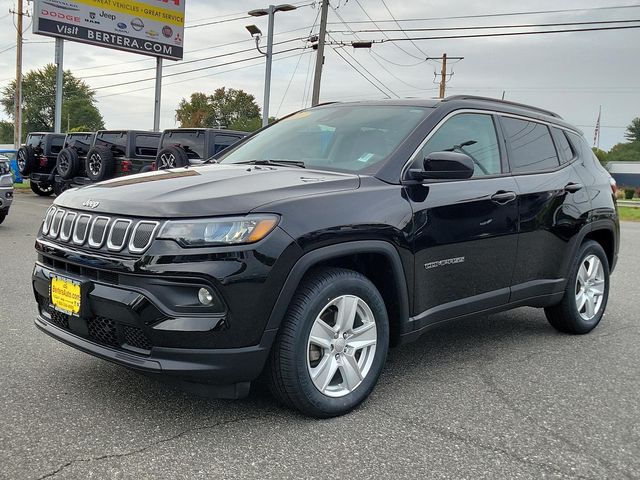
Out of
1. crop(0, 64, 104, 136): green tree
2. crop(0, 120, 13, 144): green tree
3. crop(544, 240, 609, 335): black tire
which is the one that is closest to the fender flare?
crop(544, 240, 609, 335): black tire

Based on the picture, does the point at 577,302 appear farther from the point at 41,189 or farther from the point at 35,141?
the point at 41,189

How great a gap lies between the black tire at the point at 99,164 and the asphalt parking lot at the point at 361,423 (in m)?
10.8

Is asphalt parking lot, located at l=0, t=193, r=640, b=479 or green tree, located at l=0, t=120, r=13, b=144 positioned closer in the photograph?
asphalt parking lot, located at l=0, t=193, r=640, b=479

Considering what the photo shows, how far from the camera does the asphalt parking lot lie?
2779 millimetres

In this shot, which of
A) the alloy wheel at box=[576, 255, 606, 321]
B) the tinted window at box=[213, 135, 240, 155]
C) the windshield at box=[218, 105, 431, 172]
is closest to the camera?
the windshield at box=[218, 105, 431, 172]

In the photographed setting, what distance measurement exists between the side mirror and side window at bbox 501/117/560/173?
937mm

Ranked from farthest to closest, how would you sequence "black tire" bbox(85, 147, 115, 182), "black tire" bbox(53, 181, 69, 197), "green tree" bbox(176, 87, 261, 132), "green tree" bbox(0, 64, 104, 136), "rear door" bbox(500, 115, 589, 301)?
"green tree" bbox(176, 87, 261, 132) < "green tree" bbox(0, 64, 104, 136) < "black tire" bbox(53, 181, 69, 197) < "black tire" bbox(85, 147, 115, 182) < "rear door" bbox(500, 115, 589, 301)

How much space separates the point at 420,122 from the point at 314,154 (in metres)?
0.69

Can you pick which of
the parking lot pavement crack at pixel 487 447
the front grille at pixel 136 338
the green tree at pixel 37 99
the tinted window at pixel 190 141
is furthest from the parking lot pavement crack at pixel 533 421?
the green tree at pixel 37 99

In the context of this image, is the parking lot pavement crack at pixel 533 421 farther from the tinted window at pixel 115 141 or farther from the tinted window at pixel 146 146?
the tinted window at pixel 115 141

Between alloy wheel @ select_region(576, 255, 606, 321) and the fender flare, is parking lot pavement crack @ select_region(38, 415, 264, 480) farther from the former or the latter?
alloy wheel @ select_region(576, 255, 606, 321)

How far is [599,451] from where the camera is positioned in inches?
120

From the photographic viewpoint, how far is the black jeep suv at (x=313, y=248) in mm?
2891

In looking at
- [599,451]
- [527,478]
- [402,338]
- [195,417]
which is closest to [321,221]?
[402,338]
